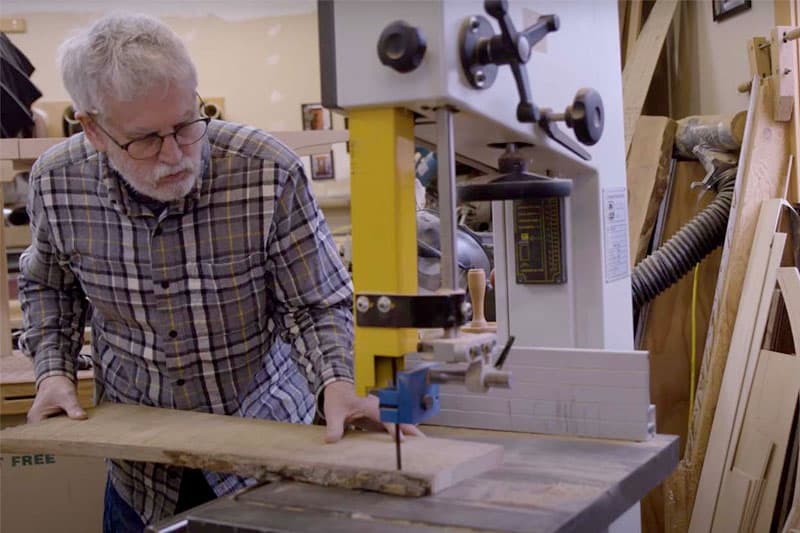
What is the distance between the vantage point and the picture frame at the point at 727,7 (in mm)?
2844

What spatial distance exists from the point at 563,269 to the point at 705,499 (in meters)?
1.16

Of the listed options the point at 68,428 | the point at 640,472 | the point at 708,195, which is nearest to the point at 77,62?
the point at 68,428

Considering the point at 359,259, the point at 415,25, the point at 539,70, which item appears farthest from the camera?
the point at 539,70

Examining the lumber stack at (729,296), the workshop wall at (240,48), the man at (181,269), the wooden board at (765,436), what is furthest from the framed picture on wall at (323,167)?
the man at (181,269)

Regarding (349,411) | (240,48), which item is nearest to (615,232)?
(349,411)

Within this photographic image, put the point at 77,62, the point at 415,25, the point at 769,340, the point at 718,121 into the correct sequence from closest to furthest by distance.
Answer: the point at 415,25, the point at 77,62, the point at 769,340, the point at 718,121

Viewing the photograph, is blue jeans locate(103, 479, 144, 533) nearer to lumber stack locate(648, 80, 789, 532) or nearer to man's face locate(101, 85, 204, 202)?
man's face locate(101, 85, 204, 202)

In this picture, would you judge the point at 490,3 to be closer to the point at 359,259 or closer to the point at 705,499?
the point at 359,259

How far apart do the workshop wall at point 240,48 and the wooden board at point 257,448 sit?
3553 mm

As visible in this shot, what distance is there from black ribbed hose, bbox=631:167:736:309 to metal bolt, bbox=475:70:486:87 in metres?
1.36

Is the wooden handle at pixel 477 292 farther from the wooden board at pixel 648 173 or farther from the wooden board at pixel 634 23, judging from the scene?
the wooden board at pixel 634 23

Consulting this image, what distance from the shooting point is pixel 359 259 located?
113 cm

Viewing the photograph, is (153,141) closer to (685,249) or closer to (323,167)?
(685,249)

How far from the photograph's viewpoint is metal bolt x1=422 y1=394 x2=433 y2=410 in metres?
1.09
